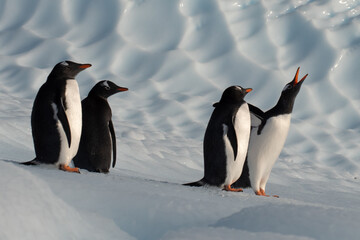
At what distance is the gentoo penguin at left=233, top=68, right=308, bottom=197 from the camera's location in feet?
11.6

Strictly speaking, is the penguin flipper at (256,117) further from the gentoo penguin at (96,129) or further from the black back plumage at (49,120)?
the black back plumage at (49,120)

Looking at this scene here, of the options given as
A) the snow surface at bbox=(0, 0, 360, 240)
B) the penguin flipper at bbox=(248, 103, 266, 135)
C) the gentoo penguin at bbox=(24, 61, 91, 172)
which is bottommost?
the gentoo penguin at bbox=(24, 61, 91, 172)

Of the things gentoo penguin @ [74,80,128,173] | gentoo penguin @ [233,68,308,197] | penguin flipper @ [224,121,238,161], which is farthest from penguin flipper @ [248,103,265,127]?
gentoo penguin @ [74,80,128,173]

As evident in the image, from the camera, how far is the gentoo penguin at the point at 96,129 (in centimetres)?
358

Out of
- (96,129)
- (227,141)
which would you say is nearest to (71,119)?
(96,129)

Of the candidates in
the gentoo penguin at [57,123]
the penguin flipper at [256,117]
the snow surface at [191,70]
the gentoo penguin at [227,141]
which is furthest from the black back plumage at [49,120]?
the penguin flipper at [256,117]

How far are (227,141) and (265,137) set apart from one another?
416mm

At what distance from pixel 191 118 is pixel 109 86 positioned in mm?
4330

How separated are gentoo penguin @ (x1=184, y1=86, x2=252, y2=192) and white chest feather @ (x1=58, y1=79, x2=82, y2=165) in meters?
0.60

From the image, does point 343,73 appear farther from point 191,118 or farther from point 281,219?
point 281,219

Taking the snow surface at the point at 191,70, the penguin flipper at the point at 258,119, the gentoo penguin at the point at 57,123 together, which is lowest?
the gentoo penguin at the point at 57,123

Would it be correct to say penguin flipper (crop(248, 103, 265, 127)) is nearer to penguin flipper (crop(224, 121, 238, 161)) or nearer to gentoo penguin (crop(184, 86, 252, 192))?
gentoo penguin (crop(184, 86, 252, 192))

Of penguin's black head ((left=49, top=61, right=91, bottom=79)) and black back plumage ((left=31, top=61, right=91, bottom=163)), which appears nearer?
black back plumage ((left=31, top=61, right=91, bottom=163))

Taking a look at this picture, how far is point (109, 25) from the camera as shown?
32.7 feet
